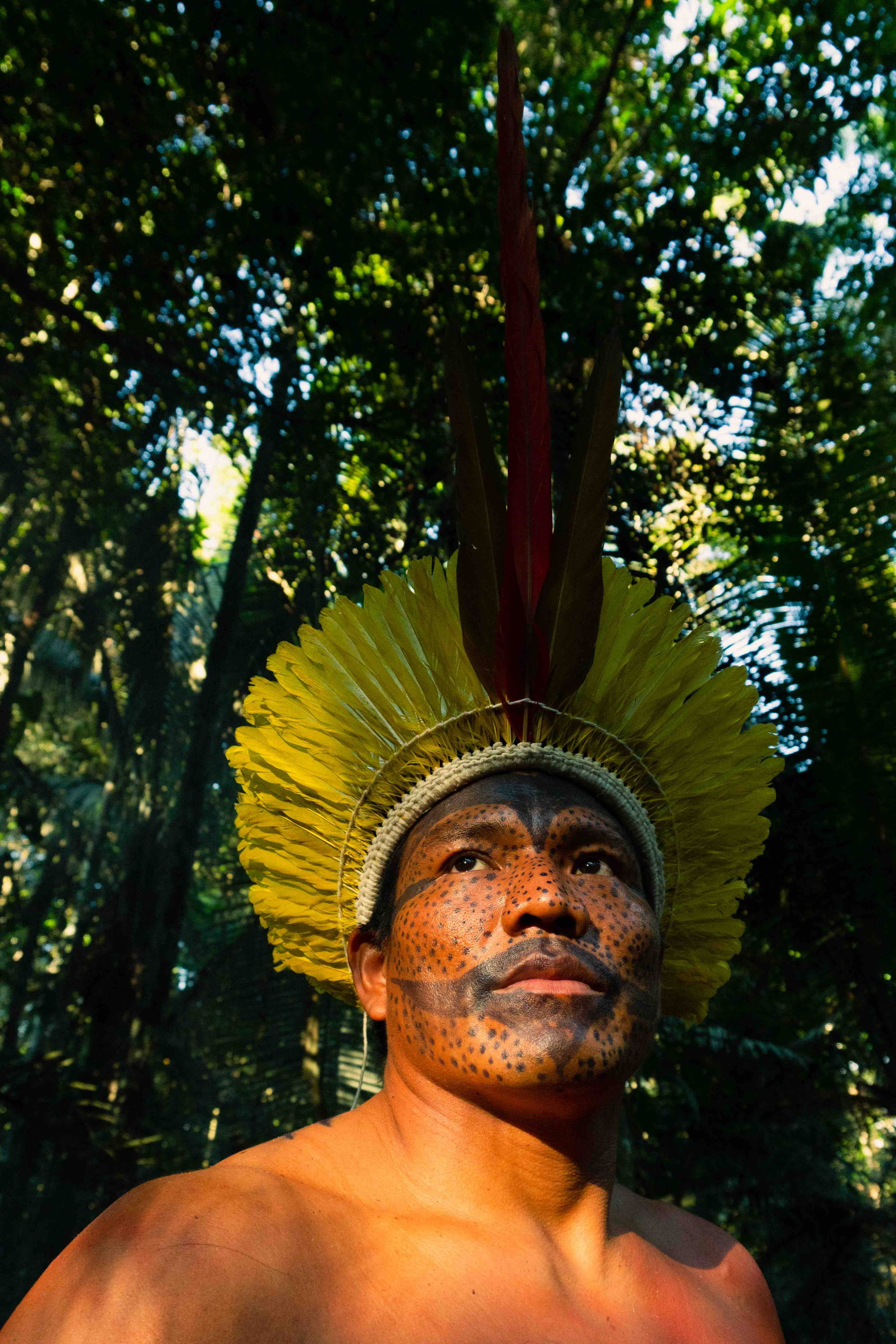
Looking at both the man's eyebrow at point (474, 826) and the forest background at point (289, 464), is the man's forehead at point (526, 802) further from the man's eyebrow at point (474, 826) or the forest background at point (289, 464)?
the forest background at point (289, 464)

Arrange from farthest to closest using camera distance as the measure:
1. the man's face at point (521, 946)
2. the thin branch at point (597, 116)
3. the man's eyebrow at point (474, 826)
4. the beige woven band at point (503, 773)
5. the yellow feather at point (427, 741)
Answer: the thin branch at point (597, 116), the yellow feather at point (427, 741), the beige woven band at point (503, 773), the man's eyebrow at point (474, 826), the man's face at point (521, 946)

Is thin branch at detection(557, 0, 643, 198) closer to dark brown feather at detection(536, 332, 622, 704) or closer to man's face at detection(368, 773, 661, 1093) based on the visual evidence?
dark brown feather at detection(536, 332, 622, 704)

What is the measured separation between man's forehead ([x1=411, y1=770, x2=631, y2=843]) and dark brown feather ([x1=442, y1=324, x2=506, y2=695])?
0.21 m

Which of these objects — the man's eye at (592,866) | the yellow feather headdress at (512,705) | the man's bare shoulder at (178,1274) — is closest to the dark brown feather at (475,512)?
the yellow feather headdress at (512,705)

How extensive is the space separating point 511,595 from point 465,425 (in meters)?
0.43

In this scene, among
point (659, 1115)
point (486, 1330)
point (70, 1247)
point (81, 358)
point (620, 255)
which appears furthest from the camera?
point (659, 1115)

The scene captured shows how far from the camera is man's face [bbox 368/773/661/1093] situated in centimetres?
168

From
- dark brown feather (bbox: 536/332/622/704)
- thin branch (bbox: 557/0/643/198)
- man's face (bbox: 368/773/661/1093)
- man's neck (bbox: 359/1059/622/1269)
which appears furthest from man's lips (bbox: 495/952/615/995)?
thin branch (bbox: 557/0/643/198)

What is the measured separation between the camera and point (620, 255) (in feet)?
16.9

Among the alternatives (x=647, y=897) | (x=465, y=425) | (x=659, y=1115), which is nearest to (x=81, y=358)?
(x=465, y=425)

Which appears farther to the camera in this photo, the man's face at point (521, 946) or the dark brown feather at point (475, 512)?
the dark brown feather at point (475, 512)

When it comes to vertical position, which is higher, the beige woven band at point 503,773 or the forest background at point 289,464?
the forest background at point 289,464

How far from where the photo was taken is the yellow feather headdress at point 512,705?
81.4 inches

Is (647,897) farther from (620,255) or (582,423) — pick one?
(620,255)
